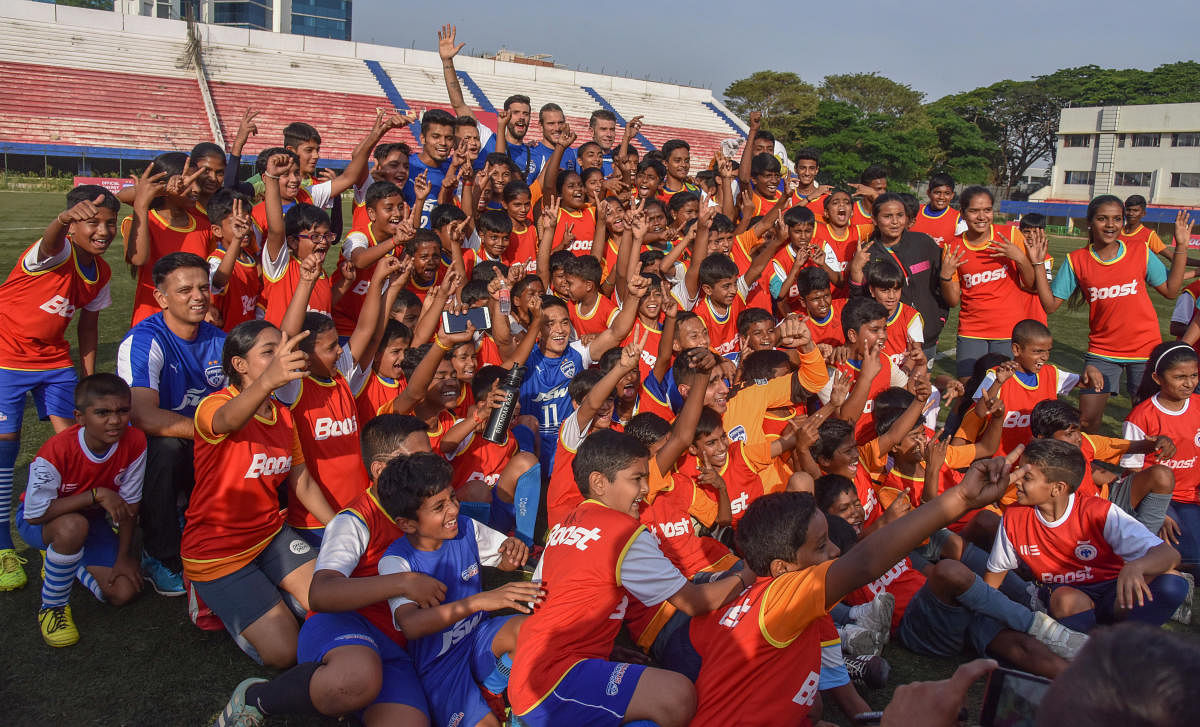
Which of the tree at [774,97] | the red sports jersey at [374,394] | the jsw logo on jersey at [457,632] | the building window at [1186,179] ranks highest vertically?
the tree at [774,97]

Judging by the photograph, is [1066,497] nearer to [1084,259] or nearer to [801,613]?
[801,613]

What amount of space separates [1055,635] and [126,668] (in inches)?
173

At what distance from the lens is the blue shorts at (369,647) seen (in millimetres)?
3322

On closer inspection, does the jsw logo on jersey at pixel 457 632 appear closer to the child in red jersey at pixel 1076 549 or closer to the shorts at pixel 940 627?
the shorts at pixel 940 627

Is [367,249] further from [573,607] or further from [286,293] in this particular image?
[573,607]

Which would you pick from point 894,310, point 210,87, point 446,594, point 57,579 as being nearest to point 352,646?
point 446,594

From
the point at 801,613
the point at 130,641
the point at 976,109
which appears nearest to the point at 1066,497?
the point at 801,613

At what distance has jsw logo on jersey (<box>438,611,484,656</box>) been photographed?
354 centimetres

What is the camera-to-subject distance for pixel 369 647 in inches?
131

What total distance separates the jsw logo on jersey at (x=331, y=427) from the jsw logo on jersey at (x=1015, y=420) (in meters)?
4.48

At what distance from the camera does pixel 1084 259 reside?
23.4 ft

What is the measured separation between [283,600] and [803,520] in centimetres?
268

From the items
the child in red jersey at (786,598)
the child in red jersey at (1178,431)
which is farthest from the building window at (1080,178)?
the child in red jersey at (786,598)

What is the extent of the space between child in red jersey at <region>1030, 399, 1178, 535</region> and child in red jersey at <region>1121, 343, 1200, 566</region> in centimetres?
6
